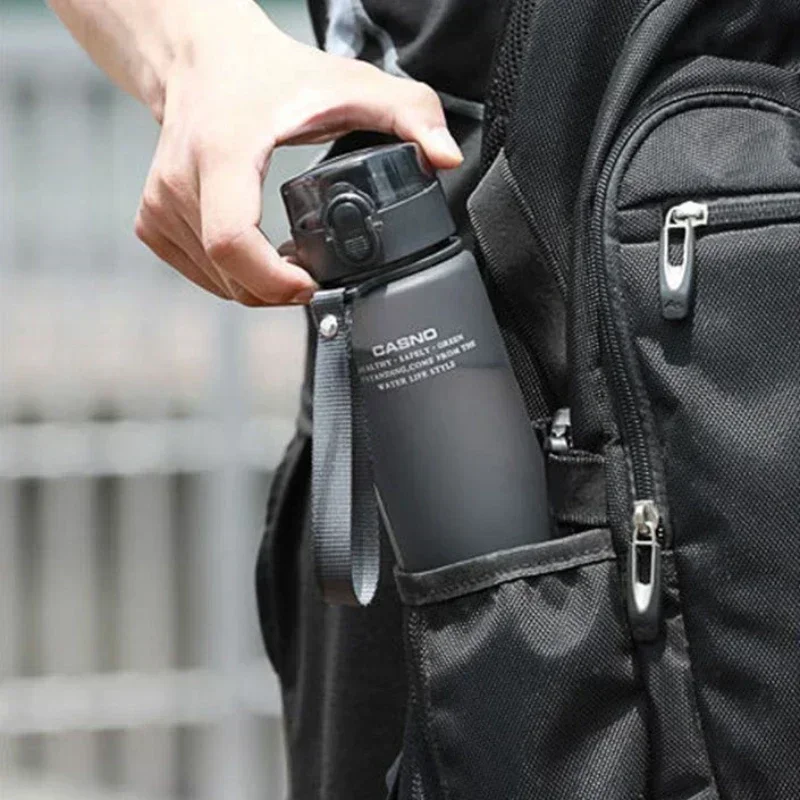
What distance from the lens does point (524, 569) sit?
3.03ft

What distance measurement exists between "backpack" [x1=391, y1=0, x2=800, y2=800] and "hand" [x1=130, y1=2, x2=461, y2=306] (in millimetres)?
63

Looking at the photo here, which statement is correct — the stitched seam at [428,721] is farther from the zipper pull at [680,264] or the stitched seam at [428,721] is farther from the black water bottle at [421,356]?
the zipper pull at [680,264]

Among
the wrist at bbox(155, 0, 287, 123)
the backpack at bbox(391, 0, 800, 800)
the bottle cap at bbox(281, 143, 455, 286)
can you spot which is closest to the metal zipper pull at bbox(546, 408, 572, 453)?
the backpack at bbox(391, 0, 800, 800)

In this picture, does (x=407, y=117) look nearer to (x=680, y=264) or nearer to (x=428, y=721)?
(x=680, y=264)

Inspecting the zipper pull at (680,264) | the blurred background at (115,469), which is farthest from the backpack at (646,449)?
the blurred background at (115,469)

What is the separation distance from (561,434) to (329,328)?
0.13 m

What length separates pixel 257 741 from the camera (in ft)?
9.76

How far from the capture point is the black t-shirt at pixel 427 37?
1051mm

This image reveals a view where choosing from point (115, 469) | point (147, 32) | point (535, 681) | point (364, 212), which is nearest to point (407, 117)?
point (364, 212)

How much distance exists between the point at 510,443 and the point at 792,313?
0.15 metres

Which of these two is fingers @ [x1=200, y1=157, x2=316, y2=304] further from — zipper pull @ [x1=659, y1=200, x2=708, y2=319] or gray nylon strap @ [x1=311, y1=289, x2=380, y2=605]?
zipper pull @ [x1=659, y1=200, x2=708, y2=319]

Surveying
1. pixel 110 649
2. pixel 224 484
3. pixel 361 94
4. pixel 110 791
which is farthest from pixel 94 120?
pixel 361 94

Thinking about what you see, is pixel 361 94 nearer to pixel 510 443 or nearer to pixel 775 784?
pixel 510 443

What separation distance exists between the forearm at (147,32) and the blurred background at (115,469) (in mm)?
1725
